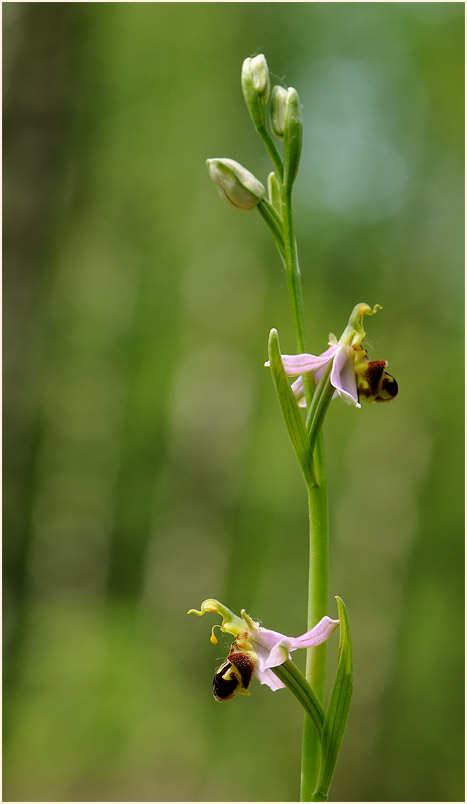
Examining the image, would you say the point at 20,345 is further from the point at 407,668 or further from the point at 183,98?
the point at 407,668

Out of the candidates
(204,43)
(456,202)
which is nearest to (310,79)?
(204,43)

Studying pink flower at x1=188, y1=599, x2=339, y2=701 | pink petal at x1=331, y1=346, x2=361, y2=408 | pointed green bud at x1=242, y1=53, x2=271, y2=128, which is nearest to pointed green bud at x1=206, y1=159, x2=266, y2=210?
pointed green bud at x1=242, y1=53, x2=271, y2=128

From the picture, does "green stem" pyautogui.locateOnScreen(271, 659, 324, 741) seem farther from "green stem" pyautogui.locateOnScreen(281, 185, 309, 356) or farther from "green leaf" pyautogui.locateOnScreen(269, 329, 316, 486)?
"green stem" pyautogui.locateOnScreen(281, 185, 309, 356)

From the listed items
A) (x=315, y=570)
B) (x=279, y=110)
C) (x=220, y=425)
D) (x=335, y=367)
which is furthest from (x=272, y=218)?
(x=220, y=425)

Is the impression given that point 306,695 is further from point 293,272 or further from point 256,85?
point 256,85

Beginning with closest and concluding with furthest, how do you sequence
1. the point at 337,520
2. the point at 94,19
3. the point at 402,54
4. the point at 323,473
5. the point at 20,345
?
1. the point at 323,473
2. the point at 20,345
3. the point at 94,19
4. the point at 402,54
5. the point at 337,520

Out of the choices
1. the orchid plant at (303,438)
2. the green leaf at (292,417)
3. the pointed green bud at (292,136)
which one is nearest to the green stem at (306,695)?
the orchid plant at (303,438)

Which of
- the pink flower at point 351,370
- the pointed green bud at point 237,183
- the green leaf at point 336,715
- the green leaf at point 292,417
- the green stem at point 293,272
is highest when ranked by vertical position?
the pointed green bud at point 237,183

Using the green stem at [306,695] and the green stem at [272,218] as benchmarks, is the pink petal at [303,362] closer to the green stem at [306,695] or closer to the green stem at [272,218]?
the green stem at [272,218]
